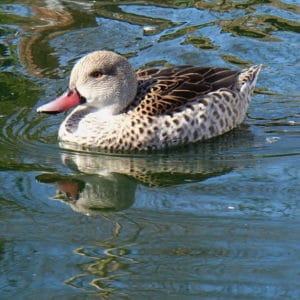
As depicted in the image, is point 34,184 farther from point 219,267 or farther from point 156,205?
point 219,267

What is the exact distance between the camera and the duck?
9023 mm

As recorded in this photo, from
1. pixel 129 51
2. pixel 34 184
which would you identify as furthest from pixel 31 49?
pixel 34 184

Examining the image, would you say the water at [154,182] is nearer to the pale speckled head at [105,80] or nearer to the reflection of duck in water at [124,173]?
the reflection of duck in water at [124,173]

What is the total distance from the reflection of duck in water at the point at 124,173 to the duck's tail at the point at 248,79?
727 millimetres

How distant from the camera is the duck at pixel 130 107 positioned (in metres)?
9.02

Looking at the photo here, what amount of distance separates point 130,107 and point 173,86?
42 cm

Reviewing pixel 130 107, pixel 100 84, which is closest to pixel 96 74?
pixel 100 84

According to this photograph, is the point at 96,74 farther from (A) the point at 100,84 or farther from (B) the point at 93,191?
(B) the point at 93,191

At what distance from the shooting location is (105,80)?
9.12 metres

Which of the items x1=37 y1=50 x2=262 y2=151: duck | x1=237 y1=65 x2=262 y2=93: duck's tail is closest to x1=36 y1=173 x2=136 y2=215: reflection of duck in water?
x1=37 y1=50 x2=262 y2=151: duck

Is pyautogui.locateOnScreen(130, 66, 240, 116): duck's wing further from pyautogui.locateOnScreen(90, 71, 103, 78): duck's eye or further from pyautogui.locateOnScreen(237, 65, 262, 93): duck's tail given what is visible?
pyautogui.locateOnScreen(90, 71, 103, 78): duck's eye

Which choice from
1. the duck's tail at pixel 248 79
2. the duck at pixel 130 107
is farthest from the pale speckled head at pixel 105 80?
the duck's tail at pixel 248 79

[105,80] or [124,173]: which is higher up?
[105,80]

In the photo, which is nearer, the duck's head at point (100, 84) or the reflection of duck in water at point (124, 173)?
the reflection of duck in water at point (124, 173)
